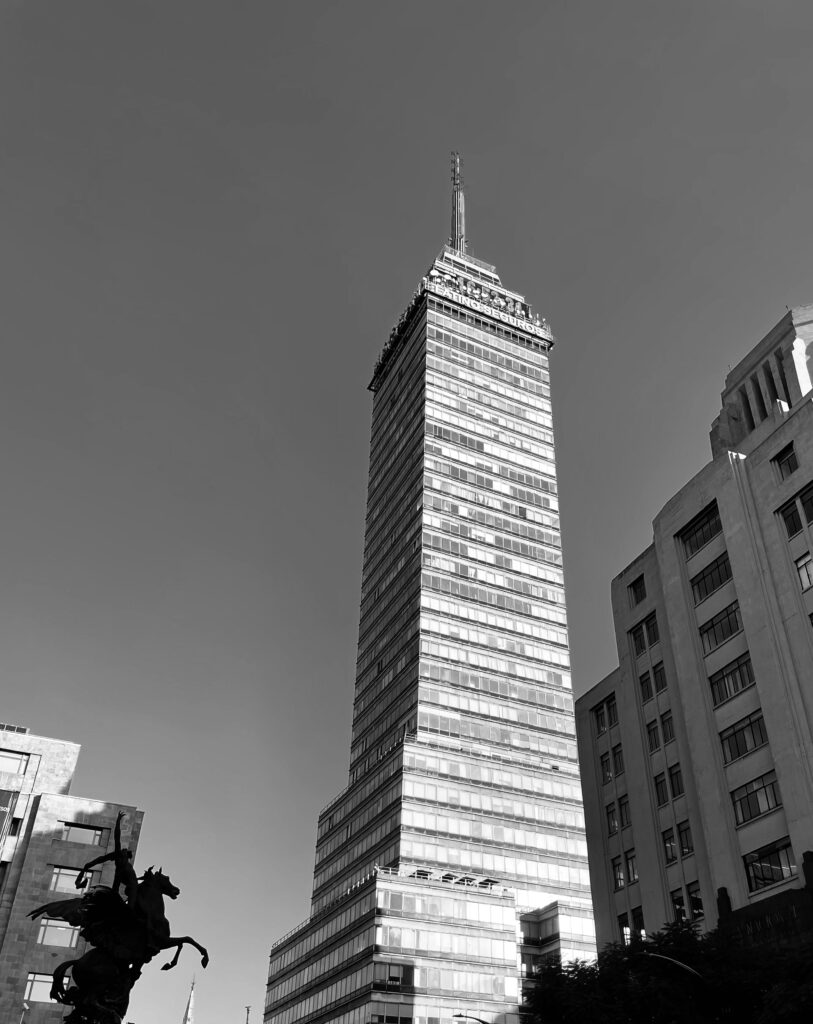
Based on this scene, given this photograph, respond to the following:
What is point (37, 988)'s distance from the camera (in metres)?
61.7

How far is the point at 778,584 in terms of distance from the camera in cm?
6047

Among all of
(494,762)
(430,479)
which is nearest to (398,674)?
(494,762)

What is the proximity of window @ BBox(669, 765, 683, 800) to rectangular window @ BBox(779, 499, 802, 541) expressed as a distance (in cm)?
1965

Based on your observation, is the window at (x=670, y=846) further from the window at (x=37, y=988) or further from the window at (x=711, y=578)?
the window at (x=37, y=988)

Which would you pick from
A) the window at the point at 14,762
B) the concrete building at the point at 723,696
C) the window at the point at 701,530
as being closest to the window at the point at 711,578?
the concrete building at the point at 723,696

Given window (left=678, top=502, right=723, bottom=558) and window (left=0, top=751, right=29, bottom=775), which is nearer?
window (left=678, top=502, right=723, bottom=558)

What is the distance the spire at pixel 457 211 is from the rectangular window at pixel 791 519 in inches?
5065

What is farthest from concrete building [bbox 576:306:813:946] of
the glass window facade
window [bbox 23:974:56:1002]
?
window [bbox 23:974:56:1002]

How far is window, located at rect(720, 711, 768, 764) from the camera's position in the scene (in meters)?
59.7

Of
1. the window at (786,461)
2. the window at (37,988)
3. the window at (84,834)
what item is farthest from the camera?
the window at (84,834)

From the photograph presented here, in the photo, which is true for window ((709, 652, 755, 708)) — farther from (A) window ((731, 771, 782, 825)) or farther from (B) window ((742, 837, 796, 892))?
(B) window ((742, 837, 796, 892))

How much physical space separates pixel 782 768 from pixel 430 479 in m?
84.9

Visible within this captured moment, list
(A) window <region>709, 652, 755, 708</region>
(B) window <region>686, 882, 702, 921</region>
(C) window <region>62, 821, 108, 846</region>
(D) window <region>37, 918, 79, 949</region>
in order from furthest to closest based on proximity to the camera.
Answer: (C) window <region>62, 821, 108, 846</region>
(D) window <region>37, 918, 79, 949</region>
(B) window <region>686, 882, 702, 921</region>
(A) window <region>709, 652, 755, 708</region>

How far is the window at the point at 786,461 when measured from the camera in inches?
2478
